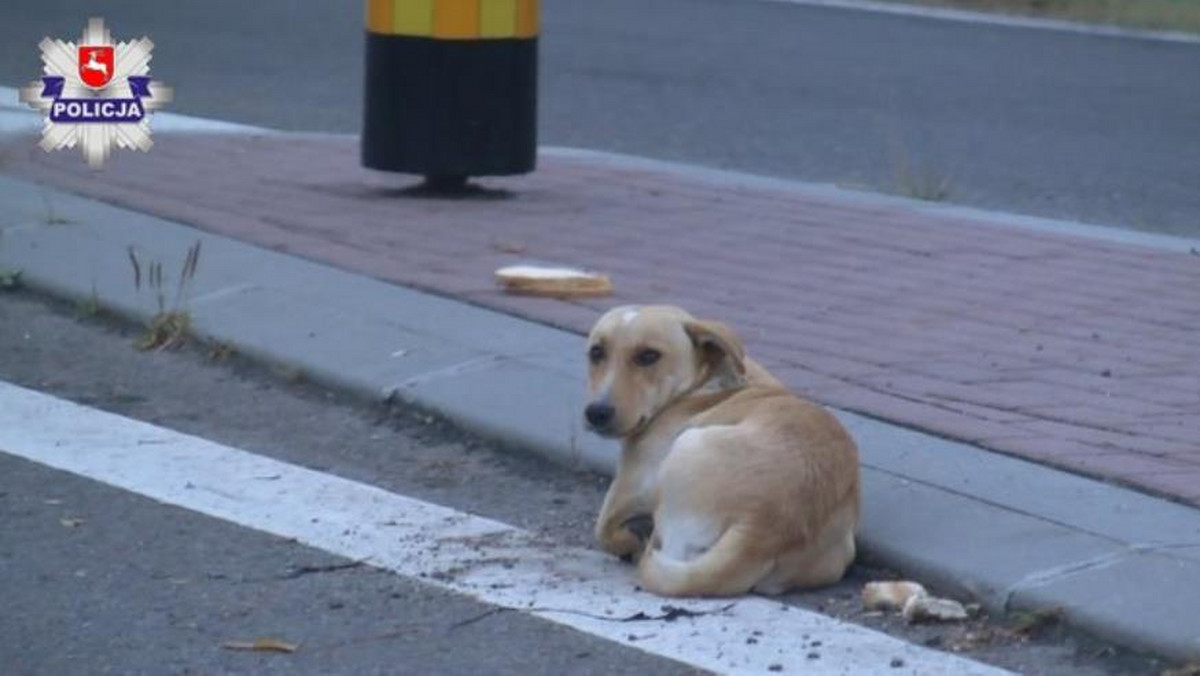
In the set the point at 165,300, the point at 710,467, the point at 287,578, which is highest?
the point at 710,467

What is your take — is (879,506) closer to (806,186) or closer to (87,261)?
(87,261)

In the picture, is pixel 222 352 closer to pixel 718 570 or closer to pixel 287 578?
pixel 287 578

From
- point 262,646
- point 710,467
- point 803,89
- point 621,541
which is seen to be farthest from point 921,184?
point 262,646

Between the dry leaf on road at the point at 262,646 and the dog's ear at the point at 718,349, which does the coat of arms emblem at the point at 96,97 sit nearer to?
the dog's ear at the point at 718,349

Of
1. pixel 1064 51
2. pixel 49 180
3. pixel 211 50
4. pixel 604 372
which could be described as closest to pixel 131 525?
pixel 604 372

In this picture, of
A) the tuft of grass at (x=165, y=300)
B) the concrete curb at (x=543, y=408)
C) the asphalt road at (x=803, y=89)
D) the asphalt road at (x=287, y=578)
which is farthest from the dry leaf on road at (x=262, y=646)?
the asphalt road at (x=803, y=89)

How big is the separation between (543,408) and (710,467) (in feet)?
5.03

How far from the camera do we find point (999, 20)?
2169 centimetres

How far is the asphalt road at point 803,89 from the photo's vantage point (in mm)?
12625

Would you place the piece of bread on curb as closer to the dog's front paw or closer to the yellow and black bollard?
the yellow and black bollard

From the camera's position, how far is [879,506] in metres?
6.01

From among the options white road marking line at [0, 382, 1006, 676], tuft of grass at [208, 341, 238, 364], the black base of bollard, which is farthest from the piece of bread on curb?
the black base of bollard

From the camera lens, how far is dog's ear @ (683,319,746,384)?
577cm

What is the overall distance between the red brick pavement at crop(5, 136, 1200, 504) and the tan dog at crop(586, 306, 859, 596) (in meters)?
0.99
